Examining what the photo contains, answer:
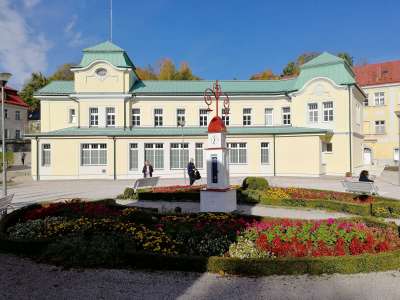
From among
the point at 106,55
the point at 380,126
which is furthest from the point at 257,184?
the point at 380,126

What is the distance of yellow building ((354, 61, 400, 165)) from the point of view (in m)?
42.3

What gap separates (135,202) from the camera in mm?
15445

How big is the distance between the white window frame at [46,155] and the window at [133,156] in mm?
6968

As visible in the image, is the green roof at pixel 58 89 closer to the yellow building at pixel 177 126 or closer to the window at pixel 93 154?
the yellow building at pixel 177 126

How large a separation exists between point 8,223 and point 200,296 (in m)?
6.59

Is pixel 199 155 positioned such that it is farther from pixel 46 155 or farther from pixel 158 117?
pixel 46 155

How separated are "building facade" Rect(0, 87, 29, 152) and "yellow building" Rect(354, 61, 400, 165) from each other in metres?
51.8

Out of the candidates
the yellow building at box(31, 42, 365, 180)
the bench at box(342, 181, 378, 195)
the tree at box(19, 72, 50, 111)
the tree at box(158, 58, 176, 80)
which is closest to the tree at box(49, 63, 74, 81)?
the tree at box(19, 72, 50, 111)

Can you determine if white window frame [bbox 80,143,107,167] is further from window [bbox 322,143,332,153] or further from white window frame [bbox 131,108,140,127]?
window [bbox 322,143,332,153]

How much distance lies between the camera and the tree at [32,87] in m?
64.6

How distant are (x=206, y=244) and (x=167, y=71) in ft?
162

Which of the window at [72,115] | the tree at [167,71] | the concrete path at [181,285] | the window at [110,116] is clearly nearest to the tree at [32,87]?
the tree at [167,71]

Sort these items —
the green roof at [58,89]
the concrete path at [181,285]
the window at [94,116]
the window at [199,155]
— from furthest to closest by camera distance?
the green roof at [58,89] < the window at [94,116] < the window at [199,155] < the concrete path at [181,285]

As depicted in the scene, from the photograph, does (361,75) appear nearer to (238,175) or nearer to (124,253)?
(238,175)
